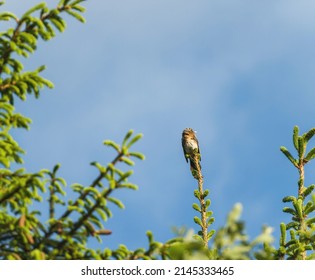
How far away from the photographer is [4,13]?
6.88m

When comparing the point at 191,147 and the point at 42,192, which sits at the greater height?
the point at 191,147

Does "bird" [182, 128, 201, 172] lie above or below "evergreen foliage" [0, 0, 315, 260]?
above

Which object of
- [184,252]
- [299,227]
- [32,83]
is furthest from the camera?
[299,227]

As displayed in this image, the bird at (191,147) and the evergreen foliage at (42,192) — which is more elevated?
the bird at (191,147)

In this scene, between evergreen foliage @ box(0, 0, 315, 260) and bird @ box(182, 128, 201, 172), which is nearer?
evergreen foliage @ box(0, 0, 315, 260)

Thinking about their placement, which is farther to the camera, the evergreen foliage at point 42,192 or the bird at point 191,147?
the bird at point 191,147

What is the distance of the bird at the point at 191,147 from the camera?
11688 mm

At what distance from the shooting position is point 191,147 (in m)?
13.3

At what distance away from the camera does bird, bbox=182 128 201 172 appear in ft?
38.3

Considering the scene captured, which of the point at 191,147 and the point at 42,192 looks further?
the point at 191,147
